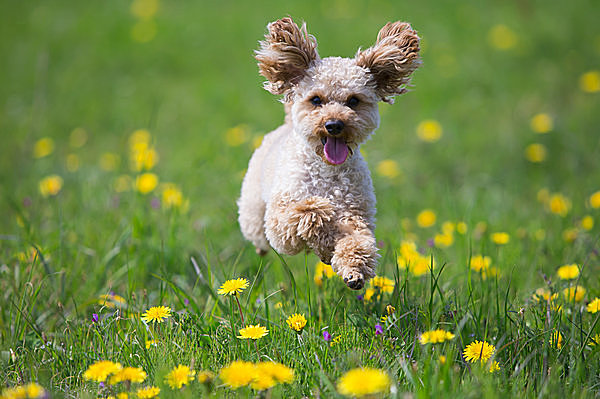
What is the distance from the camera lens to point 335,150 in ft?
9.64

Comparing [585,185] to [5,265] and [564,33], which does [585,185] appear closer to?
[564,33]

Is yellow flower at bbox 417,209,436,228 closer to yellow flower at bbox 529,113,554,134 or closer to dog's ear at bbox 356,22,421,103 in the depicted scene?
dog's ear at bbox 356,22,421,103

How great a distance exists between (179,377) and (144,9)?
989 cm

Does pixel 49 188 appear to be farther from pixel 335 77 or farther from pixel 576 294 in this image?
pixel 576 294

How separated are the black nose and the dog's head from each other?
0.09ft

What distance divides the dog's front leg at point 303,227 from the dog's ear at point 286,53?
657 millimetres

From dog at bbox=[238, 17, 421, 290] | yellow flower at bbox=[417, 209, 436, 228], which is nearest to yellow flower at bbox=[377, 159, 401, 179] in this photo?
yellow flower at bbox=[417, 209, 436, 228]

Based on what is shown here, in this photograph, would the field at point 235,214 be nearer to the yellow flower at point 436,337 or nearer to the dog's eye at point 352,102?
the yellow flower at point 436,337

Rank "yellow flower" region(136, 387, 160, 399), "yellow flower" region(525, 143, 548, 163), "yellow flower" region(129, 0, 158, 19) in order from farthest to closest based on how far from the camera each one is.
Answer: "yellow flower" region(129, 0, 158, 19) → "yellow flower" region(525, 143, 548, 163) → "yellow flower" region(136, 387, 160, 399)

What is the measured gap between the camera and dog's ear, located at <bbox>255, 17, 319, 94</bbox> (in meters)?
2.99

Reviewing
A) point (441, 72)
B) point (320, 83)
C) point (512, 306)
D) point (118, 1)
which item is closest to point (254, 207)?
point (320, 83)

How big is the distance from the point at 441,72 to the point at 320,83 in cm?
633

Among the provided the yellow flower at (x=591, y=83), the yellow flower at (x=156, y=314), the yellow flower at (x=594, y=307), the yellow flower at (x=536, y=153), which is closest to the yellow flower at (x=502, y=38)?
the yellow flower at (x=591, y=83)

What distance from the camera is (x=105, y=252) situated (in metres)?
4.53
